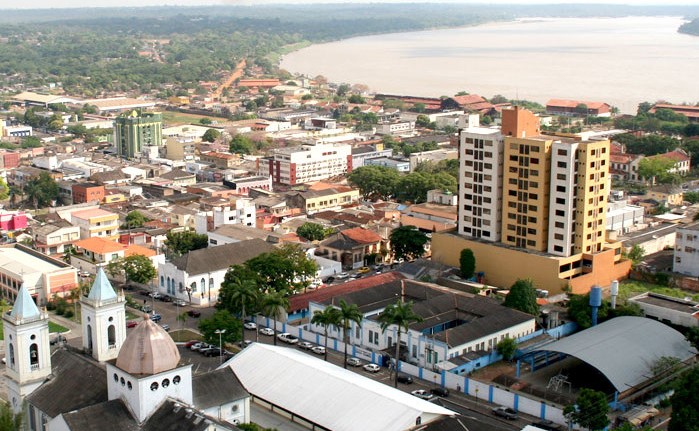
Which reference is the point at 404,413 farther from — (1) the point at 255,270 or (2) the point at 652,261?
(2) the point at 652,261

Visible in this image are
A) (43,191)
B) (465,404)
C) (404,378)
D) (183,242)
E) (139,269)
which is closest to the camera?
(465,404)

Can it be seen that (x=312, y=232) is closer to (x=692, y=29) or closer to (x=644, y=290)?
(x=644, y=290)

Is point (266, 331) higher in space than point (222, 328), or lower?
lower

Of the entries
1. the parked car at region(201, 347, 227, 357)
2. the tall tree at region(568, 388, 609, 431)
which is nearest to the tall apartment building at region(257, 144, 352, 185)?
the parked car at region(201, 347, 227, 357)

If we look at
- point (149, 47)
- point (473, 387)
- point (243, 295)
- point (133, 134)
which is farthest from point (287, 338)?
point (149, 47)

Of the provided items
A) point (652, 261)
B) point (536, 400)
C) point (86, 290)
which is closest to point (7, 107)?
point (86, 290)

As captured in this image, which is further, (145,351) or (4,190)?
(4,190)

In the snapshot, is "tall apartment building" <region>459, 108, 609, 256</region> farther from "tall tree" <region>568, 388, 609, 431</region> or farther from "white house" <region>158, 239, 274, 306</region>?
"tall tree" <region>568, 388, 609, 431</region>
